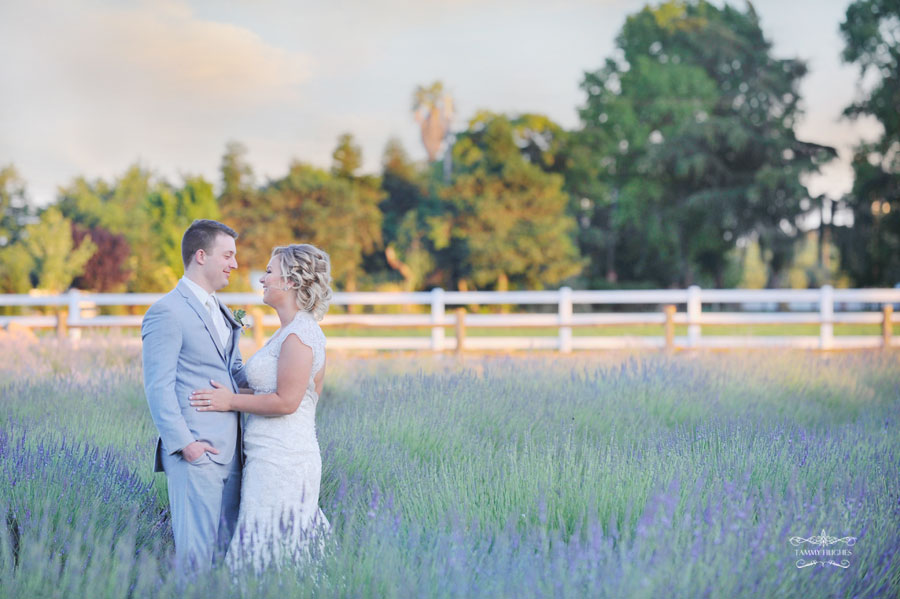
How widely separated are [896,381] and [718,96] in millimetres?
28132

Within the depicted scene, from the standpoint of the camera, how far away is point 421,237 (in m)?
33.6

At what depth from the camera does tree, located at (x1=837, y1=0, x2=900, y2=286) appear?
2800 centimetres

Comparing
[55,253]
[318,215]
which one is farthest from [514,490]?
[318,215]

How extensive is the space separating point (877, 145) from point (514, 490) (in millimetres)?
29215

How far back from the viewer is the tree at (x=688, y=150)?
106 feet

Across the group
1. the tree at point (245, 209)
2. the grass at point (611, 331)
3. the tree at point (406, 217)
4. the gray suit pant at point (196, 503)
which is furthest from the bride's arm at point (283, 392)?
the tree at point (406, 217)

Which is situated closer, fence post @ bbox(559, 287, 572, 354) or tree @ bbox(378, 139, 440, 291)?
fence post @ bbox(559, 287, 572, 354)

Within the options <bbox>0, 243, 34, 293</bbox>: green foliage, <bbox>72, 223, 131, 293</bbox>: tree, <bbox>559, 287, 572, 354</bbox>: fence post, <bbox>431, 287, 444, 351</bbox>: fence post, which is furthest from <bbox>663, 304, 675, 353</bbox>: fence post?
<bbox>72, 223, 131, 293</bbox>: tree

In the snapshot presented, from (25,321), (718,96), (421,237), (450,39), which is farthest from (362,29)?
(718,96)

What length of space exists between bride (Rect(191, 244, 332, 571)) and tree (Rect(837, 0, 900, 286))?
2910 centimetres

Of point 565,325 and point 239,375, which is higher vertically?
point 239,375

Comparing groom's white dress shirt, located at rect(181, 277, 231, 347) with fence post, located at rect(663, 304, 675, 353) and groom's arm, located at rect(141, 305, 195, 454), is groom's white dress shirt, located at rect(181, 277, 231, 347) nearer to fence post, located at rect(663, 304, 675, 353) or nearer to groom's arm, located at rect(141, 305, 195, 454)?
groom's arm, located at rect(141, 305, 195, 454)

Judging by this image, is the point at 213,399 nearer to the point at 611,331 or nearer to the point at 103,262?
the point at 611,331

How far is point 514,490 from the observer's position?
12.7ft
